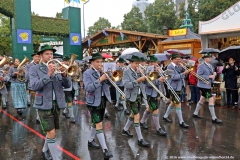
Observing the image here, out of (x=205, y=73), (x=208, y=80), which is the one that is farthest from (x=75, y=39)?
(x=208, y=80)

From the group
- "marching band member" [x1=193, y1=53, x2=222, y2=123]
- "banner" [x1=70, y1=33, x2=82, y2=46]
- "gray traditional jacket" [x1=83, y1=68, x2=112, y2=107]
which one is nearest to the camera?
"gray traditional jacket" [x1=83, y1=68, x2=112, y2=107]

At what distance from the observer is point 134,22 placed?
141 ft

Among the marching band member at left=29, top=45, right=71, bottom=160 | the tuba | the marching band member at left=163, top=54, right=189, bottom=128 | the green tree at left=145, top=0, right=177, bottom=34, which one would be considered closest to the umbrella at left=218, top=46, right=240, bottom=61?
the marching band member at left=163, top=54, right=189, bottom=128

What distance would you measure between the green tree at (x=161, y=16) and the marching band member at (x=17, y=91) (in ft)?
98.7

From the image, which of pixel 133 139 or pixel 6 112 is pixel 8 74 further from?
pixel 133 139

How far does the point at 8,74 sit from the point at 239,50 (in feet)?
27.9

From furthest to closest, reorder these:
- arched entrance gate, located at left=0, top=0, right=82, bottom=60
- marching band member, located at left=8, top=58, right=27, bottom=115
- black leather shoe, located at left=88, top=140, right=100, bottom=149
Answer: arched entrance gate, located at left=0, top=0, right=82, bottom=60 → marching band member, located at left=8, top=58, right=27, bottom=115 → black leather shoe, located at left=88, top=140, right=100, bottom=149

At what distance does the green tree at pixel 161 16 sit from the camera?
36.6 metres

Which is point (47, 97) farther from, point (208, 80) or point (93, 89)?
point (208, 80)

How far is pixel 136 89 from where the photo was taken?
564 centimetres

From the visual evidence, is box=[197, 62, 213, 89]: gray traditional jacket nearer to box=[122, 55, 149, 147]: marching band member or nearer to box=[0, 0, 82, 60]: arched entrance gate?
box=[122, 55, 149, 147]: marching band member

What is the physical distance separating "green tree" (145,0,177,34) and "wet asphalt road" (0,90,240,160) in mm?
30139

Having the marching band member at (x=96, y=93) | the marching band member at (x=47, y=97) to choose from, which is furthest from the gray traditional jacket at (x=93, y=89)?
the marching band member at (x=47, y=97)

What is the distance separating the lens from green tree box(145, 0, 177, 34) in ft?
120
